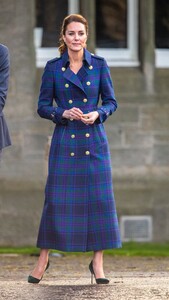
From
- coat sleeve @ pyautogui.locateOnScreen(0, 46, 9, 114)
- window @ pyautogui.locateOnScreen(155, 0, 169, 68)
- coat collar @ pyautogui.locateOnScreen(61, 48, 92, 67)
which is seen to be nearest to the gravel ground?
coat sleeve @ pyautogui.locateOnScreen(0, 46, 9, 114)

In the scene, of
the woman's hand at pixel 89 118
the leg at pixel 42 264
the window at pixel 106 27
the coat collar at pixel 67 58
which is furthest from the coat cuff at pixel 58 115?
the window at pixel 106 27

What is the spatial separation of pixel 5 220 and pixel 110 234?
503 centimetres

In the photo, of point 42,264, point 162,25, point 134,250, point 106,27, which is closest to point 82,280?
point 42,264

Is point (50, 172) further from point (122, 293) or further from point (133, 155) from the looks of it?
point (133, 155)

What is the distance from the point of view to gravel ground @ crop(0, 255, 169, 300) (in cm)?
812

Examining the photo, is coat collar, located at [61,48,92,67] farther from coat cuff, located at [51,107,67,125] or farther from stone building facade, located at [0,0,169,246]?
stone building facade, located at [0,0,169,246]

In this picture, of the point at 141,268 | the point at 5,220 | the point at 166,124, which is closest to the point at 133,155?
the point at 166,124

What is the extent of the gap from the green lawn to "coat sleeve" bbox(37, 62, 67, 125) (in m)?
4.46

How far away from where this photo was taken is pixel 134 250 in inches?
527

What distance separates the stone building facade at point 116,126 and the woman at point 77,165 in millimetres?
4912

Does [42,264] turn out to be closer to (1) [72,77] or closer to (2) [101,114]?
(2) [101,114]

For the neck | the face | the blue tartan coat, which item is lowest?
the blue tartan coat

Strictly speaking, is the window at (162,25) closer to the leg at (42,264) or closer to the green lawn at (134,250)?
the green lawn at (134,250)

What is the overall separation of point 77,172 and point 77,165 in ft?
0.15
